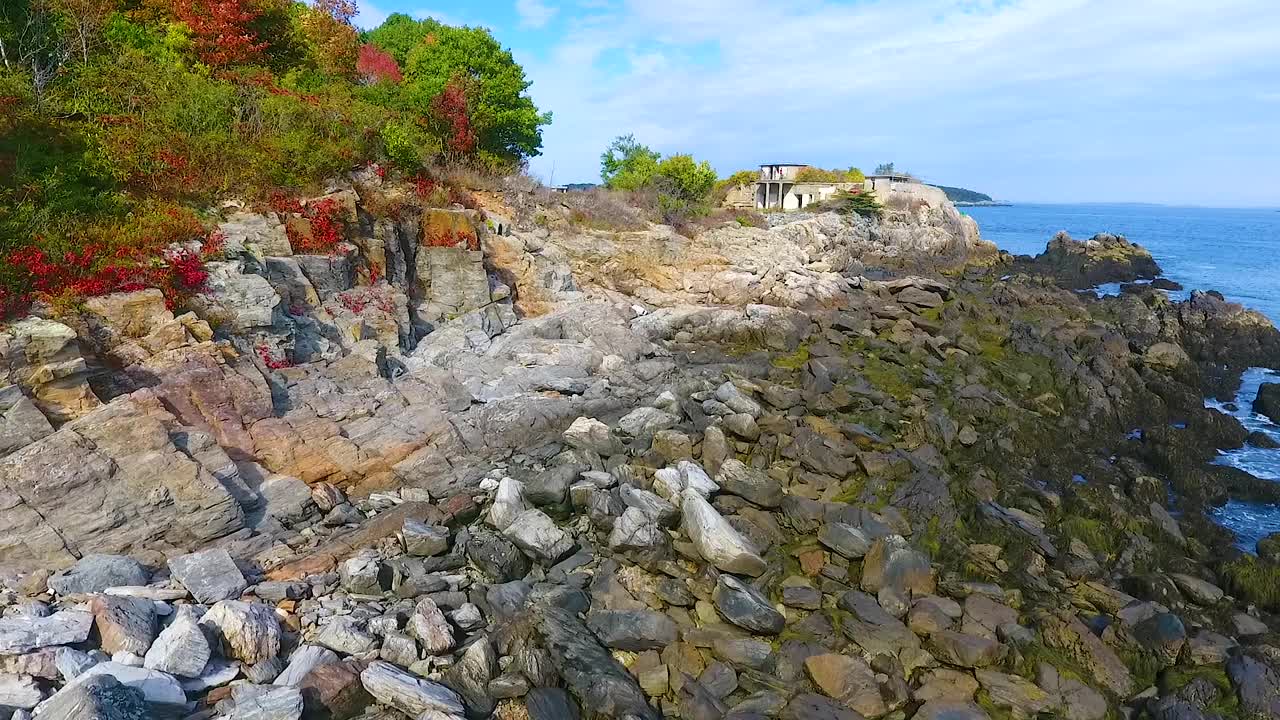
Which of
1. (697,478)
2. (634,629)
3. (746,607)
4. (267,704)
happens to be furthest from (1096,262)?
(267,704)

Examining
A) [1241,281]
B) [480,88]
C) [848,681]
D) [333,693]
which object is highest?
[480,88]

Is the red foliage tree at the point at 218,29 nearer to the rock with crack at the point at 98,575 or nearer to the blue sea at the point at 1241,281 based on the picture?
the rock with crack at the point at 98,575

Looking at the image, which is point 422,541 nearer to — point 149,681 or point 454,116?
point 149,681

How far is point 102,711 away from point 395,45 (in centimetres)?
3755

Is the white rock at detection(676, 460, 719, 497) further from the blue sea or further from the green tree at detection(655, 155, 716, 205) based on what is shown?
the green tree at detection(655, 155, 716, 205)

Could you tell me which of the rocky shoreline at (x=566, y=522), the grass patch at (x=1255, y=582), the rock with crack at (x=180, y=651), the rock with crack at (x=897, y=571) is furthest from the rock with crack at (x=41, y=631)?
the grass patch at (x=1255, y=582)

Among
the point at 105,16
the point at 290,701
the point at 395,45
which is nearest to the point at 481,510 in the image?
the point at 290,701

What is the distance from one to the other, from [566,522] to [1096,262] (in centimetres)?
4864

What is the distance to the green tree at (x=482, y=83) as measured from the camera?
91.8ft

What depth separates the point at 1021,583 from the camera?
10.4m

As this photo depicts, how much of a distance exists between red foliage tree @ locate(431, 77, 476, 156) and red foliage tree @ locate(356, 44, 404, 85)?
9.46ft

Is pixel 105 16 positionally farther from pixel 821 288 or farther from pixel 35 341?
pixel 821 288

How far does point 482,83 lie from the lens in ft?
93.7

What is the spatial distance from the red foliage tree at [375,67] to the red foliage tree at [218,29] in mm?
5785
